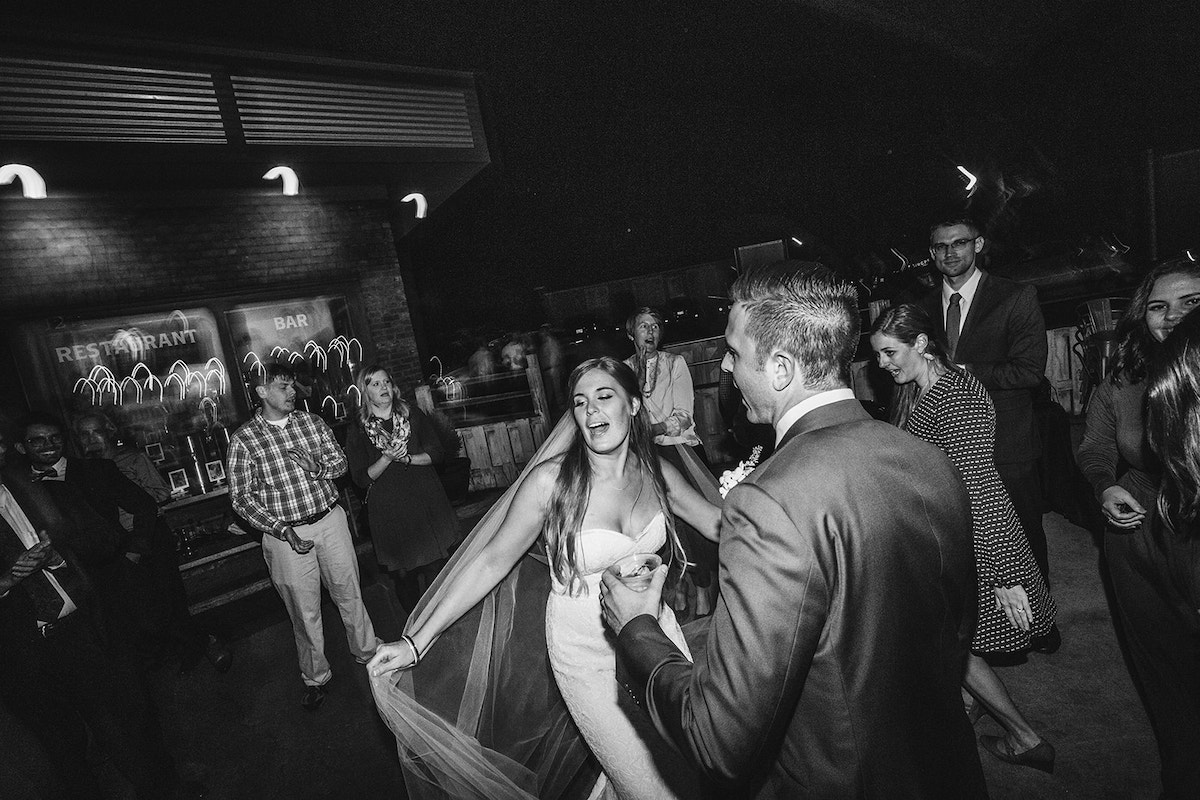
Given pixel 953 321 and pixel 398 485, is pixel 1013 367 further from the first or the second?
pixel 398 485

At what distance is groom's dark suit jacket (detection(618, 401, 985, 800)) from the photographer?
1.09m

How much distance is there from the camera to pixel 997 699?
2.43m

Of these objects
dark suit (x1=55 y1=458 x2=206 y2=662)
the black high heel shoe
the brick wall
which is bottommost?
the black high heel shoe

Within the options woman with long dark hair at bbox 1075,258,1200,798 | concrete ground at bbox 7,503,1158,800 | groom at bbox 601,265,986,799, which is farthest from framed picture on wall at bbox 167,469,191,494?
woman with long dark hair at bbox 1075,258,1200,798

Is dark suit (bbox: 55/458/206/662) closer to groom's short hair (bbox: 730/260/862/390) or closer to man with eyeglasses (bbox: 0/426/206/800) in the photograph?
man with eyeglasses (bbox: 0/426/206/800)

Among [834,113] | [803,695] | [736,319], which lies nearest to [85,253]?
[736,319]

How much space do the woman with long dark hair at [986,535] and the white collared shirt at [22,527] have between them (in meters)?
3.90

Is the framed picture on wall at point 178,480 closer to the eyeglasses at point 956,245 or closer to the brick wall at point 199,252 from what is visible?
the brick wall at point 199,252

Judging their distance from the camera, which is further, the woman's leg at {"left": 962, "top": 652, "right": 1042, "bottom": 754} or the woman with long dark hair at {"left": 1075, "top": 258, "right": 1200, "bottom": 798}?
the woman's leg at {"left": 962, "top": 652, "right": 1042, "bottom": 754}

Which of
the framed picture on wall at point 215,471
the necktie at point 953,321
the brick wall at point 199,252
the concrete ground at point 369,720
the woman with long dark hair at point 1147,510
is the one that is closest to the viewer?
the woman with long dark hair at point 1147,510

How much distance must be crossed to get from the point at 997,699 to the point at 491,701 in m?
2.05

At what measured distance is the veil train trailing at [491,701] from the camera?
2189mm

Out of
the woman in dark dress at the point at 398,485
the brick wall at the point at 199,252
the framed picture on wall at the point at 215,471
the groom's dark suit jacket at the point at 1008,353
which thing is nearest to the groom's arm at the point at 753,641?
the groom's dark suit jacket at the point at 1008,353

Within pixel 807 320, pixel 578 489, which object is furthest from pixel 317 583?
pixel 807 320
